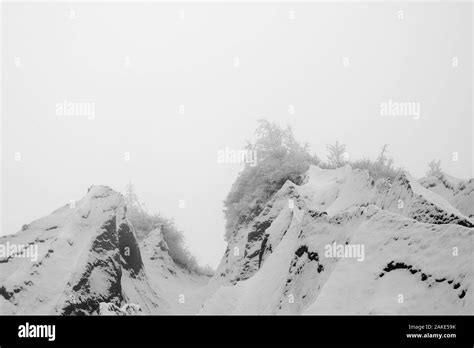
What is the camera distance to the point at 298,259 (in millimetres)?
9289

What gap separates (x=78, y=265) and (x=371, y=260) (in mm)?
9675

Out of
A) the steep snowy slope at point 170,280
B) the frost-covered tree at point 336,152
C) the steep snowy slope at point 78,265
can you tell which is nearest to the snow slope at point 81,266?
the steep snowy slope at point 78,265

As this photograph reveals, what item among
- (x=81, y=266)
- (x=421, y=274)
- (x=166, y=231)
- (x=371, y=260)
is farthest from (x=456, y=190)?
(x=166, y=231)

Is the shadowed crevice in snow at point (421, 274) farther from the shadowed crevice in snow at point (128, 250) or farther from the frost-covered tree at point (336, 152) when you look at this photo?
the frost-covered tree at point (336, 152)

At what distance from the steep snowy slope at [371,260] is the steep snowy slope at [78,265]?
419 cm

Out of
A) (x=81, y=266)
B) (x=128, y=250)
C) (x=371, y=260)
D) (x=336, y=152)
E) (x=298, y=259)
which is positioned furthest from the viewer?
(x=336, y=152)

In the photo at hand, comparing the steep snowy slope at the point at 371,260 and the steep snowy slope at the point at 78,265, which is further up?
the steep snowy slope at the point at 371,260

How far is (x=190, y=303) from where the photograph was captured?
1955 centimetres

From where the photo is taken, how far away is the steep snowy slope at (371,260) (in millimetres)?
6051

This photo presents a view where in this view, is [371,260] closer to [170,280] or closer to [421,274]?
[421,274]

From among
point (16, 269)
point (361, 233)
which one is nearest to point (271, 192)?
point (16, 269)

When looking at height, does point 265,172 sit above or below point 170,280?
above
